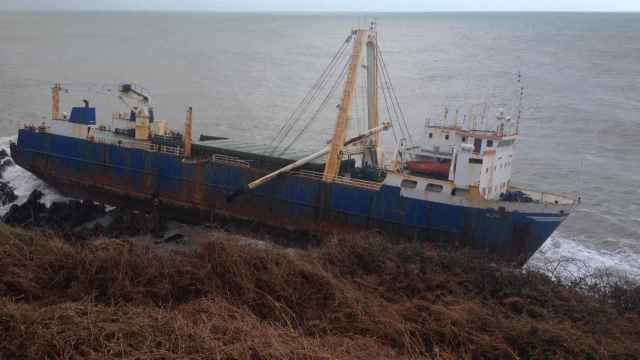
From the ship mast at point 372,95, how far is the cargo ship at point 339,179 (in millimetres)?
33

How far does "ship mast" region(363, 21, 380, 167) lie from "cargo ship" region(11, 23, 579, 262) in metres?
0.03

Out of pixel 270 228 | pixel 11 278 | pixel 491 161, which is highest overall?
pixel 491 161

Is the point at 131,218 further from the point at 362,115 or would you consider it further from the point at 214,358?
the point at 362,115

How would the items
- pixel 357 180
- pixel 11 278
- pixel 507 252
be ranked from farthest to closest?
pixel 357 180
pixel 507 252
pixel 11 278

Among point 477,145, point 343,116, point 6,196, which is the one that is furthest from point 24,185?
point 477,145

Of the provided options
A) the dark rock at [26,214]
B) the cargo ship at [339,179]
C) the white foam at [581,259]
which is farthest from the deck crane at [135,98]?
the white foam at [581,259]

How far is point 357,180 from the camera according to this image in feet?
52.8

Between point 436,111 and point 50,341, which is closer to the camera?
point 50,341

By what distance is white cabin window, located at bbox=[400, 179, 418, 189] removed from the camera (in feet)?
51.1

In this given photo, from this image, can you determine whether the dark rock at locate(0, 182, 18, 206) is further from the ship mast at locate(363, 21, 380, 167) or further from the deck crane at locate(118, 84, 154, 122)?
the ship mast at locate(363, 21, 380, 167)

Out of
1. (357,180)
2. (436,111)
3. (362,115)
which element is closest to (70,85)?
(362,115)

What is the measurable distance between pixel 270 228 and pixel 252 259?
8594 mm

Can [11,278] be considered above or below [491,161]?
below

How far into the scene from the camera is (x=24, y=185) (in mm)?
21922
